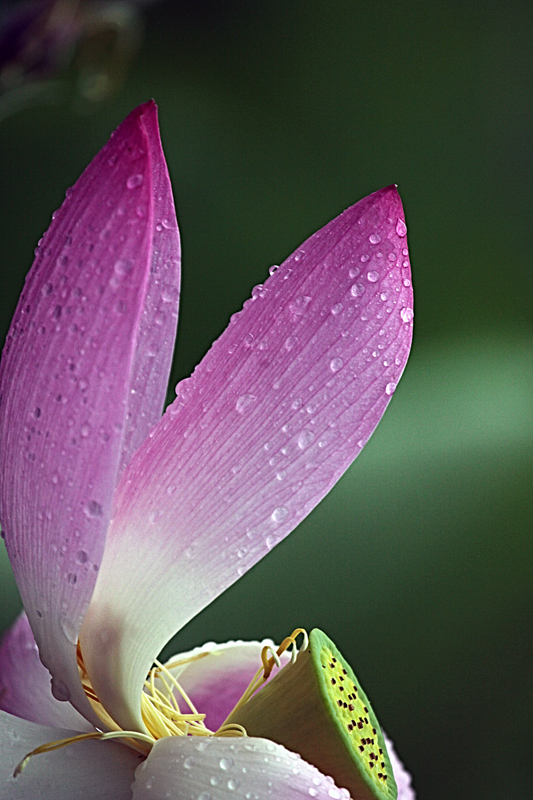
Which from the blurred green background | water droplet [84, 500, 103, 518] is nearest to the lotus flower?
water droplet [84, 500, 103, 518]

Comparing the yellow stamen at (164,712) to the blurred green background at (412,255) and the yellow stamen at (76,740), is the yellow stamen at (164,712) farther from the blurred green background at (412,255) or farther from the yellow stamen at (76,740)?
the blurred green background at (412,255)

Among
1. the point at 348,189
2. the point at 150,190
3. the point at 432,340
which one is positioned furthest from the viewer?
the point at 348,189

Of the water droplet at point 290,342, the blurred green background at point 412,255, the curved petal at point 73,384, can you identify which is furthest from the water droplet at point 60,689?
the blurred green background at point 412,255

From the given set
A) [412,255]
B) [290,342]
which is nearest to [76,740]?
[290,342]

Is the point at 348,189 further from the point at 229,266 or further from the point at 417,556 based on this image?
the point at 417,556

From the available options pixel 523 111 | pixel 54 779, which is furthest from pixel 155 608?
pixel 523 111

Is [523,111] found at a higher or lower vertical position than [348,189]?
higher

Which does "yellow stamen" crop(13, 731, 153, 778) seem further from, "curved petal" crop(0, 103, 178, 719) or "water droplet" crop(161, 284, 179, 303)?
"water droplet" crop(161, 284, 179, 303)

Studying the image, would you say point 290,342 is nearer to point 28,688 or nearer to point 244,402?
point 244,402
